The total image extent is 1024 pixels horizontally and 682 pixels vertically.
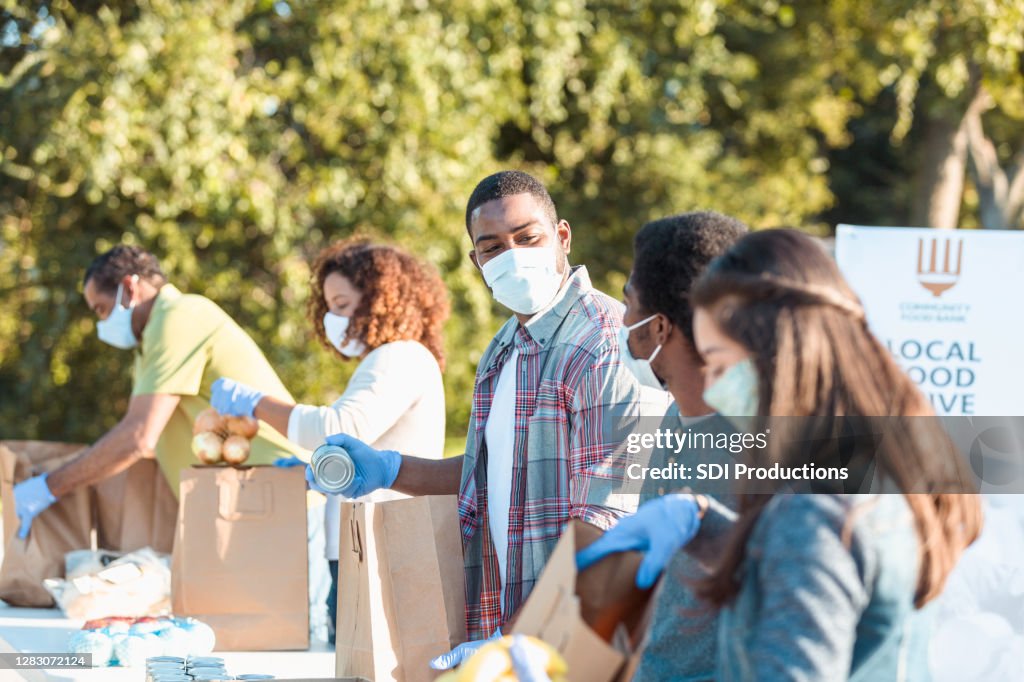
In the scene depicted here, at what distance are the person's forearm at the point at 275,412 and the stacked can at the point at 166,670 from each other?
1.08m

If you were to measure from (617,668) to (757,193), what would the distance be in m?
12.6

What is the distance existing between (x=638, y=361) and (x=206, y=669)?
1.23 meters

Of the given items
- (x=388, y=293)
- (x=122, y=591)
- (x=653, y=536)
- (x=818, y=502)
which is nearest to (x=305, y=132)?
(x=122, y=591)

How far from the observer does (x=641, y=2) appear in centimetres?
1217

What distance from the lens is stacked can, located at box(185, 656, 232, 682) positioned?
2695mm

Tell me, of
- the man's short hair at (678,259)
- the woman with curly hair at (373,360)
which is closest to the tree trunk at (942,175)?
the woman with curly hair at (373,360)

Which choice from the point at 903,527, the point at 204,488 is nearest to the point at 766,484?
the point at 903,527

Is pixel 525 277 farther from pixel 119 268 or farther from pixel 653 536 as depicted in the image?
pixel 119 268

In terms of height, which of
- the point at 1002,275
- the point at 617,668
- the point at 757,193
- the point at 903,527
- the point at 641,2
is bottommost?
the point at 617,668

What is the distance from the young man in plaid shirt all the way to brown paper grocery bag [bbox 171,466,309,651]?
823mm

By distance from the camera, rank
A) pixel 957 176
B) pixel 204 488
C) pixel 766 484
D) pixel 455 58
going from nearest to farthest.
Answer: pixel 766 484
pixel 204 488
pixel 455 58
pixel 957 176

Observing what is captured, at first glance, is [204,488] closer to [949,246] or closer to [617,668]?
[617,668]

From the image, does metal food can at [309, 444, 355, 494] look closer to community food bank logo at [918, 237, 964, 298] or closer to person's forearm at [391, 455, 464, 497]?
person's forearm at [391, 455, 464, 497]

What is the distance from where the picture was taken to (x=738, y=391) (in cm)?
154
